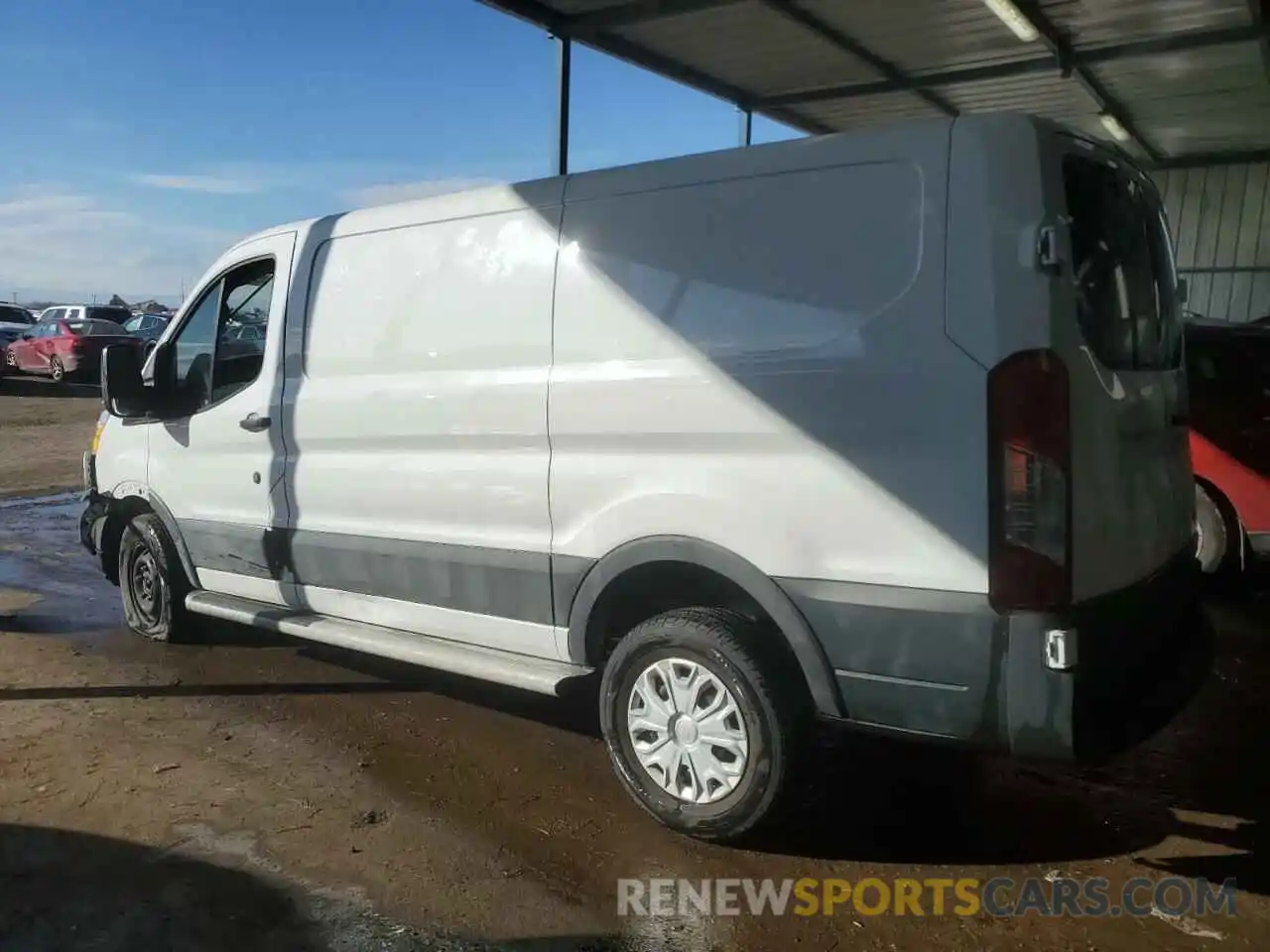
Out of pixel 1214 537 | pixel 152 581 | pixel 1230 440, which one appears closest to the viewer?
pixel 152 581

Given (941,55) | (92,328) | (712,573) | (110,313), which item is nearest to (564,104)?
(941,55)

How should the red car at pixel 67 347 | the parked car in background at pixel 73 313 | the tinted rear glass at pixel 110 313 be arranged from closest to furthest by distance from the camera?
the red car at pixel 67 347 < the parked car in background at pixel 73 313 < the tinted rear glass at pixel 110 313

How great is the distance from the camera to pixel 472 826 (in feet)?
12.4

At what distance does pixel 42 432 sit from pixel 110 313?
14747mm

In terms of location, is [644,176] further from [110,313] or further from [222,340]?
[110,313]

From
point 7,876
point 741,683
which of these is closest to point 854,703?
point 741,683

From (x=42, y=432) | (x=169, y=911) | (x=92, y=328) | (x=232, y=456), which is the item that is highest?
(x=92, y=328)

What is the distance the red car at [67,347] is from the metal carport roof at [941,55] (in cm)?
1764

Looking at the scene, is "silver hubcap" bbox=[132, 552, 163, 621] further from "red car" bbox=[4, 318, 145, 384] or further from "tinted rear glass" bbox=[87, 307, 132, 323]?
"tinted rear glass" bbox=[87, 307, 132, 323]

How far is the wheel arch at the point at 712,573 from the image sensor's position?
3266mm

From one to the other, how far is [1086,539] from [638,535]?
55.8 inches

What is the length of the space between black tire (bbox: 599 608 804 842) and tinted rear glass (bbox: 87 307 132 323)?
27.3 metres

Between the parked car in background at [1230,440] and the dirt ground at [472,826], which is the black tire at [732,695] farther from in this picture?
the parked car in background at [1230,440]

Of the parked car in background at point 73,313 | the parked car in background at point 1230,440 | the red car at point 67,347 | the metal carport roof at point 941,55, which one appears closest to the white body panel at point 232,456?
the metal carport roof at point 941,55
